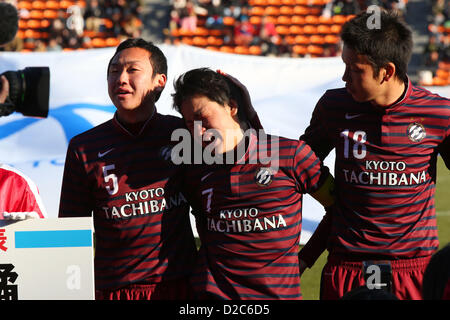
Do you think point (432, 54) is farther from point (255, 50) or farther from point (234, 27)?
point (234, 27)

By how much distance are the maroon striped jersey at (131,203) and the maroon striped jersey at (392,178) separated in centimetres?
68

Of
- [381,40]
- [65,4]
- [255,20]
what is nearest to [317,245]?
[381,40]

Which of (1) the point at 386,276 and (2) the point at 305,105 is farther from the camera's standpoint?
(2) the point at 305,105

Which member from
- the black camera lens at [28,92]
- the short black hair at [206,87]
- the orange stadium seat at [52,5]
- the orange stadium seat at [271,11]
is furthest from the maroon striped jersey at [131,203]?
the orange stadium seat at [52,5]

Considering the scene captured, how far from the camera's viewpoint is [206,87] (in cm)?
266

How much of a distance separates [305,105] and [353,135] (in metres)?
3.55

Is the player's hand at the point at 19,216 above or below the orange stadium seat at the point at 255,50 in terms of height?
above

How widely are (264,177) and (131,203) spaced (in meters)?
0.56

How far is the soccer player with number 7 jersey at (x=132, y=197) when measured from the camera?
107 inches

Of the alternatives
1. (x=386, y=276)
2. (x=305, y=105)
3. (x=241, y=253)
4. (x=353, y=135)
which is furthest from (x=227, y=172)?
(x=305, y=105)

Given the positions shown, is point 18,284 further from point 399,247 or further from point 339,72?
point 339,72

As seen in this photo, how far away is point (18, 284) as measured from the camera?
7.73 feet

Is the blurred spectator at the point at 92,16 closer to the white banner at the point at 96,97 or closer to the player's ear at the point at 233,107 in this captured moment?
the white banner at the point at 96,97

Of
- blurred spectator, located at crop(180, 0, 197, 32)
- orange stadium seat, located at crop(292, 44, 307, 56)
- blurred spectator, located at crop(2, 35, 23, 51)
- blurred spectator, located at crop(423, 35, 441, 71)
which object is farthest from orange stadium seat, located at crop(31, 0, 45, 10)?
blurred spectator, located at crop(423, 35, 441, 71)
